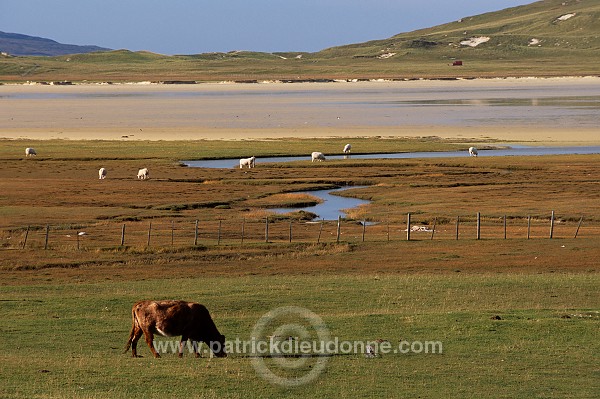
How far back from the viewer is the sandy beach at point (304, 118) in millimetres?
102375

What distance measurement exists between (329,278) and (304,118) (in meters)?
95.3

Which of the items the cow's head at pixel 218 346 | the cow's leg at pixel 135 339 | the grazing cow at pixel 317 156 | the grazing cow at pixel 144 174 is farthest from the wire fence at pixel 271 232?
the grazing cow at pixel 317 156

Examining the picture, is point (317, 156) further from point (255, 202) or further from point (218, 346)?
point (218, 346)

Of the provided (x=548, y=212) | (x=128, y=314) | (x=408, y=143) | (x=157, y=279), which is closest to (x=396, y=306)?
(x=128, y=314)

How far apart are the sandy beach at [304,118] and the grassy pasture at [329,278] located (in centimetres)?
2825

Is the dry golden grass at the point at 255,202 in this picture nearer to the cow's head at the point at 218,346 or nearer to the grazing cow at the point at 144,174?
the grazing cow at the point at 144,174

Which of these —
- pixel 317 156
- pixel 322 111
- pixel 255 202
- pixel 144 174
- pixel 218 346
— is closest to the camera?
pixel 218 346

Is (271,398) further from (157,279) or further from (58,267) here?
(58,267)

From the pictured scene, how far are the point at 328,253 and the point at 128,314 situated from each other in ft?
48.9

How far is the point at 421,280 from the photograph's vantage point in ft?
104

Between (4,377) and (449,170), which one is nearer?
(4,377)

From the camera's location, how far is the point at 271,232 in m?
44.9

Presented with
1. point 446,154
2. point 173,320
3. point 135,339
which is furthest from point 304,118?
point 173,320

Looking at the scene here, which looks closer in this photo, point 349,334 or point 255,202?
point 349,334
